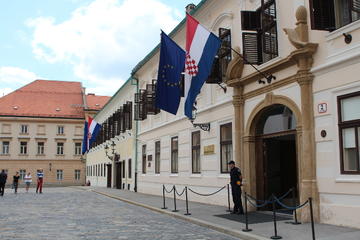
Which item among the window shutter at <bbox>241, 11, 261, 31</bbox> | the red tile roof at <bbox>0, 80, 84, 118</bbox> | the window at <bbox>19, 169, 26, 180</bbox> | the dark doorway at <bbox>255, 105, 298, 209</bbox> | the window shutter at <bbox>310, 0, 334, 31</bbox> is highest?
the red tile roof at <bbox>0, 80, 84, 118</bbox>

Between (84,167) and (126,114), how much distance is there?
3949cm

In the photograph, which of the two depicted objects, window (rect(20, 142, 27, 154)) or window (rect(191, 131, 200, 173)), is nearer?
window (rect(191, 131, 200, 173))

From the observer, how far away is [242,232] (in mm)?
9875

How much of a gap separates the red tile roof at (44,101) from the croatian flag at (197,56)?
5867 centimetres

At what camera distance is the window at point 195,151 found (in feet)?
61.3

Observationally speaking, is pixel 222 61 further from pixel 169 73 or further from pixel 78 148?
pixel 78 148

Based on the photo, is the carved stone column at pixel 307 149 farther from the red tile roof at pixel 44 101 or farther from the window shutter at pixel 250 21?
the red tile roof at pixel 44 101

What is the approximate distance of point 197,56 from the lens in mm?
14148

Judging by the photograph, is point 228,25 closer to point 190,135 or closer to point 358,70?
point 190,135

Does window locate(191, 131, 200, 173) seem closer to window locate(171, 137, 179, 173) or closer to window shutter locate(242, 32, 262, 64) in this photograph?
window locate(171, 137, 179, 173)

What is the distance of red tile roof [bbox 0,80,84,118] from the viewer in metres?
68.4

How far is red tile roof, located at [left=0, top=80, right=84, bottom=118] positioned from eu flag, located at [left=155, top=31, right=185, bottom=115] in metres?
56.8

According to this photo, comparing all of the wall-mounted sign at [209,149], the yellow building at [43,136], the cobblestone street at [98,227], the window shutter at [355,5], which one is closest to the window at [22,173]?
the yellow building at [43,136]

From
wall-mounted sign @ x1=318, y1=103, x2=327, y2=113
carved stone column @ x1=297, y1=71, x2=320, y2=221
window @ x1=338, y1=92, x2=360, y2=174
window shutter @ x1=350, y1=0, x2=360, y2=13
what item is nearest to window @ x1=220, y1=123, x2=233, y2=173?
carved stone column @ x1=297, y1=71, x2=320, y2=221
